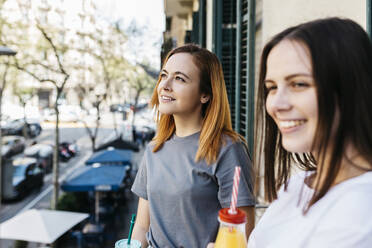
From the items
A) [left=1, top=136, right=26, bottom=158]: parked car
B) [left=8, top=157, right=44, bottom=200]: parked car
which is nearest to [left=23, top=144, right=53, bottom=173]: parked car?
[left=1, top=136, right=26, bottom=158]: parked car

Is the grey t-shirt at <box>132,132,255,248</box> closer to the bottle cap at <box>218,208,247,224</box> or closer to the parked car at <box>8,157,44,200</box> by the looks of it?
the bottle cap at <box>218,208,247,224</box>

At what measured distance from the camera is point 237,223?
0.98 meters

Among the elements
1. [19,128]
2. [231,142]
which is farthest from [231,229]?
[19,128]

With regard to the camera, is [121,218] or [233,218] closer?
[233,218]

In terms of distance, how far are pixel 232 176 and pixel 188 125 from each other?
15.8 inches

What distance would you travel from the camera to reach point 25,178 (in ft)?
44.3

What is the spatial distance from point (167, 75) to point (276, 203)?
1055mm

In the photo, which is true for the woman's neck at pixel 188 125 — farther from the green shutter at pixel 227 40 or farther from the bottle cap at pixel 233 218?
the green shutter at pixel 227 40

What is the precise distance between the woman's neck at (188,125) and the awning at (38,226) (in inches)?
237

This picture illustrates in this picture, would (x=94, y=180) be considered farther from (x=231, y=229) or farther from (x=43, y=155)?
(x=231, y=229)

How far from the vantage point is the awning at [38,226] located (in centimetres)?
721

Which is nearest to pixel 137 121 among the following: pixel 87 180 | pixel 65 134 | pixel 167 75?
pixel 65 134

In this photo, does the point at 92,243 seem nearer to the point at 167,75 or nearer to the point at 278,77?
the point at 167,75

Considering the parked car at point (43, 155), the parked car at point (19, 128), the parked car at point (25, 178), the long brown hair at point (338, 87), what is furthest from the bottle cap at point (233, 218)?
the parked car at point (19, 128)
